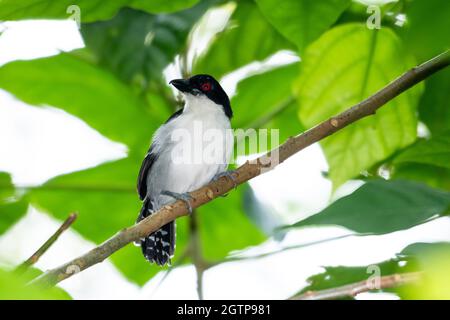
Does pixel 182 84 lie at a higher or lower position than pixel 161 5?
higher

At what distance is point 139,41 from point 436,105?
2.21ft

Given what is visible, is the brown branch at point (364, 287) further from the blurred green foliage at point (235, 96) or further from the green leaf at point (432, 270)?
the blurred green foliage at point (235, 96)

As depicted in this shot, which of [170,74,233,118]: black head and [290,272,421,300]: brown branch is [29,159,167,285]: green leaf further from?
[290,272,421,300]: brown branch

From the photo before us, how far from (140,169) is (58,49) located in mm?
342

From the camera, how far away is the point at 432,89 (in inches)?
53.0

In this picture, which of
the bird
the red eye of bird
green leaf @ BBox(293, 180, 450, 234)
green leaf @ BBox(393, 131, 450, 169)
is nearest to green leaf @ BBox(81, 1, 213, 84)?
the bird

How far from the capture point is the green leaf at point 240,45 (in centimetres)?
158

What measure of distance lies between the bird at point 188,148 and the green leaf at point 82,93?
0.08 metres

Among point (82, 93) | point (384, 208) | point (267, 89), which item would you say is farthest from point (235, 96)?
point (384, 208)

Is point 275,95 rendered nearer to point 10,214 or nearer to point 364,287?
point 10,214

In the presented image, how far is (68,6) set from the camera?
910 millimetres

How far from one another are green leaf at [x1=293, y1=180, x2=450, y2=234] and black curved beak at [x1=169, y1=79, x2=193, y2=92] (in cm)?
90

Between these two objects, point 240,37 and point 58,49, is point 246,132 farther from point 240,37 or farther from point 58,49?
point 58,49

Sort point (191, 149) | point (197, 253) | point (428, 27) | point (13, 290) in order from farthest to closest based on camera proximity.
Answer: point (191, 149), point (197, 253), point (428, 27), point (13, 290)
